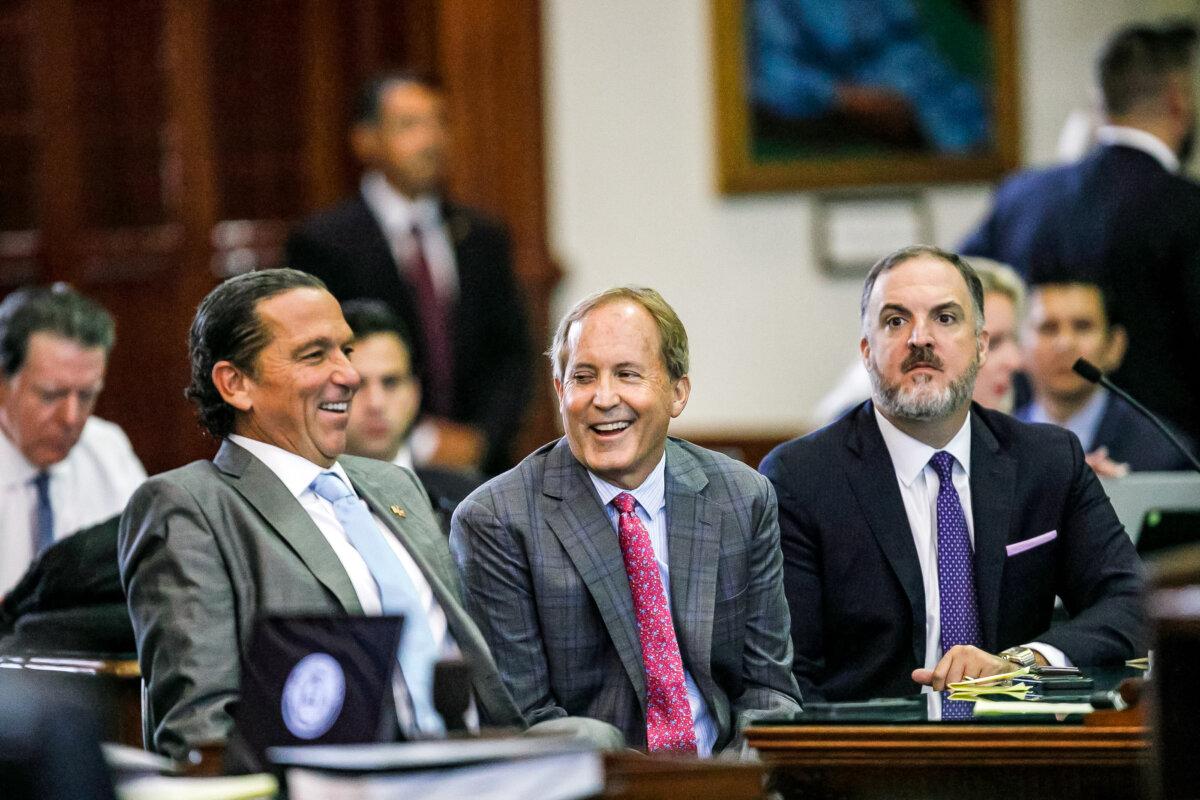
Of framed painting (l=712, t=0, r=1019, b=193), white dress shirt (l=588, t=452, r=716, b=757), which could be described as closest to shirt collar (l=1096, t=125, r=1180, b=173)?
framed painting (l=712, t=0, r=1019, b=193)

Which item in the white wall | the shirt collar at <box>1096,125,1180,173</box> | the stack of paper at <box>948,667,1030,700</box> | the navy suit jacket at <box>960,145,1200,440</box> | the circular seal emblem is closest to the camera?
the circular seal emblem

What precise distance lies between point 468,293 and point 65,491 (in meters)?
1.79

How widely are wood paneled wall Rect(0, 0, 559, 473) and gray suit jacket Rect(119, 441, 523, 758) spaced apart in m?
4.38

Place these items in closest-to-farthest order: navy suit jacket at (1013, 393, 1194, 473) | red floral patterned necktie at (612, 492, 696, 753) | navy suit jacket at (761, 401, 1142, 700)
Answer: red floral patterned necktie at (612, 492, 696, 753)
navy suit jacket at (761, 401, 1142, 700)
navy suit jacket at (1013, 393, 1194, 473)

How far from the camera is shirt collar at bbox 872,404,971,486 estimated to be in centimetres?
335

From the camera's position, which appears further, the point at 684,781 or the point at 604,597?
the point at 604,597

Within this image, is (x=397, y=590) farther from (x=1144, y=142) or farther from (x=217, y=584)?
(x=1144, y=142)

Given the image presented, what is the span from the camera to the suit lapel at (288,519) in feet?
9.48

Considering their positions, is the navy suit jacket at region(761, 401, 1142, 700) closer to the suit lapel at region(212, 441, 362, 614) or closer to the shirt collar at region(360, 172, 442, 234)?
the suit lapel at region(212, 441, 362, 614)

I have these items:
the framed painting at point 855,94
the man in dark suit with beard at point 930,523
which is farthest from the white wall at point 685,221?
the man in dark suit with beard at point 930,523

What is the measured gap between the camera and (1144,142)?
197 inches

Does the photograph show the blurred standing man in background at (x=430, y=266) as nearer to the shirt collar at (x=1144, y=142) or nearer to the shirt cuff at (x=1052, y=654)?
the shirt collar at (x=1144, y=142)

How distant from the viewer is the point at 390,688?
7.63ft

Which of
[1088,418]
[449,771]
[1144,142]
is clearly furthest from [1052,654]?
[1144,142]
